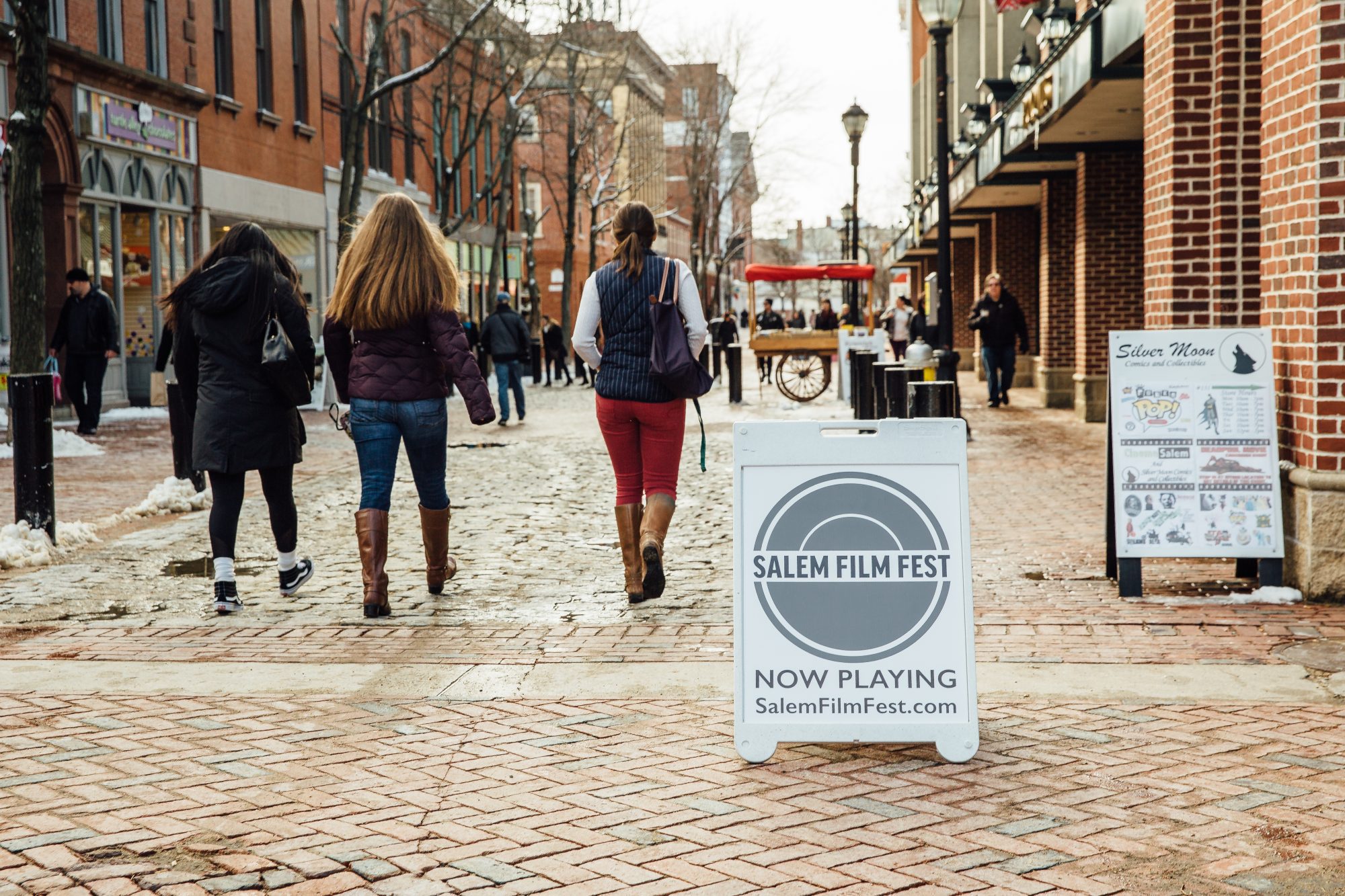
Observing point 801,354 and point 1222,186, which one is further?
point 801,354

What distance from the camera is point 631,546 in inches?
297

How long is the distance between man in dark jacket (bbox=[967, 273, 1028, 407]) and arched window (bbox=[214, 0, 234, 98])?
45.9 ft

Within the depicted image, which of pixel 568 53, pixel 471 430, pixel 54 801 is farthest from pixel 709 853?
pixel 568 53

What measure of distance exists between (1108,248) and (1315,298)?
44.8 feet

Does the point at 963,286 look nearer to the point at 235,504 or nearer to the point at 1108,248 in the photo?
the point at 1108,248

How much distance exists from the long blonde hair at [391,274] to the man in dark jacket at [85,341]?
11.6m

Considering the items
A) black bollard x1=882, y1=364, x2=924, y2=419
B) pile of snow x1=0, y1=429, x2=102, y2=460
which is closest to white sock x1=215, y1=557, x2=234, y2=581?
black bollard x1=882, y1=364, x2=924, y2=419

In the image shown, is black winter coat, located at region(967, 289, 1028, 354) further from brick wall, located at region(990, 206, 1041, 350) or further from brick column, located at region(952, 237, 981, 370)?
brick column, located at region(952, 237, 981, 370)

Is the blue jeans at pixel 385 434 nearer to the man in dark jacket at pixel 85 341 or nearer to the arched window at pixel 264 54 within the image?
the man in dark jacket at pixel 85 341

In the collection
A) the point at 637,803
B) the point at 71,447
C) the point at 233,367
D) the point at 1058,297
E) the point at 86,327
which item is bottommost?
the point at 637,803

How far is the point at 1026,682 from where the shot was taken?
5.71 metres

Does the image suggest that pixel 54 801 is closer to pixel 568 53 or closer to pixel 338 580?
pixel 338 580

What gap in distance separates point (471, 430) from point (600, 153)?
31.6 metres

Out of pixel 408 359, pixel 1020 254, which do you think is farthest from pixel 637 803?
pixel 1020 254
